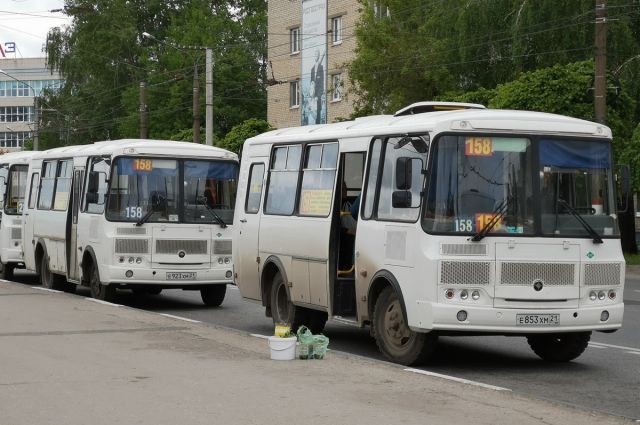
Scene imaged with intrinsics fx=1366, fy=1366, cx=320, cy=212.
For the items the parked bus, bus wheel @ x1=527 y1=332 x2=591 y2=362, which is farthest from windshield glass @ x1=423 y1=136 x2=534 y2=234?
the parked bus

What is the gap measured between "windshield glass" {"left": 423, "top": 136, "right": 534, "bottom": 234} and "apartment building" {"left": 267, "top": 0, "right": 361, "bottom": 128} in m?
42.3

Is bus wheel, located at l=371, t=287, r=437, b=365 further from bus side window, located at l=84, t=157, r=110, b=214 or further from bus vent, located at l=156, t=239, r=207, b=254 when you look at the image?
bus side window, located at l=84, t=157, r=110, b=214

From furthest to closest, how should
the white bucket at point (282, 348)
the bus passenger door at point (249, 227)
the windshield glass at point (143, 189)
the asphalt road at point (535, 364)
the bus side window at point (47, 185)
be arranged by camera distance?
the bus side window at point (47, 185), the windshield glass at point (143, 189), the bus passenger door at point (249, 227), the white bucket at point (282, 348), the asphalt road at point (535, 364)

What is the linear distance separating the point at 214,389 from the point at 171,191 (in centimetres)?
1108

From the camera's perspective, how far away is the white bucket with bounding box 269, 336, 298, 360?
44.0 feet

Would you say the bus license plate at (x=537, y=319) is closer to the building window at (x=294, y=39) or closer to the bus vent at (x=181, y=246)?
the bus vent at (x=181, y=246)

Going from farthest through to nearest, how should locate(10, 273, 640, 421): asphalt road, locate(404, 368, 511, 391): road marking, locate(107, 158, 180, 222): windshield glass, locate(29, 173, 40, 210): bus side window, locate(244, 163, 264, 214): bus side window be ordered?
locate(29, 173, 40, 210): bus side window, locate(107, 158, 180, 222): windshield glass, locate(244, 163, 264, 214): bus side window, locate(10, 273, 640, 421): asphalt road, locate(404, 368, 511, 391): road marking

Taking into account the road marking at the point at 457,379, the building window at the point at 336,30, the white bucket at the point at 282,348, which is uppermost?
the building window at the point at 336,30

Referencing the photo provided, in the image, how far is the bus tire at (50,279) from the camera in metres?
26.2

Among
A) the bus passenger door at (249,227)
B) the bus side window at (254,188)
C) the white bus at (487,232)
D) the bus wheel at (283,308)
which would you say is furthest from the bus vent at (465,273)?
the bus side window at (254,188)

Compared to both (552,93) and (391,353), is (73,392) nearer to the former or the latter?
(391,353)

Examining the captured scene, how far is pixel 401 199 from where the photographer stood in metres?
13.8

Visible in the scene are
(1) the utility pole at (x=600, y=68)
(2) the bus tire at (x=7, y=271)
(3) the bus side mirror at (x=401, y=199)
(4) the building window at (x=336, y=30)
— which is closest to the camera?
(3) the bus side mirror at (x=401, y=199)

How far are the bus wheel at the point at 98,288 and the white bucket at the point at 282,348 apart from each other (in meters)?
9.36
